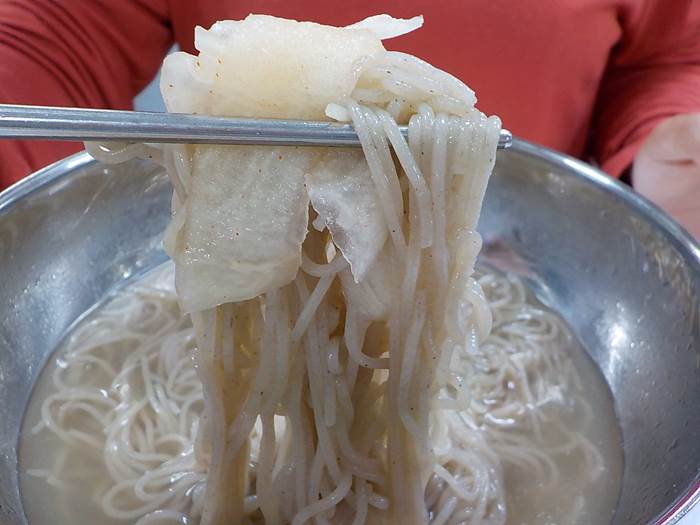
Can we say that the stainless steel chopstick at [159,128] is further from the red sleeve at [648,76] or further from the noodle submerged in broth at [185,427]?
the red sleeve at [648,76]

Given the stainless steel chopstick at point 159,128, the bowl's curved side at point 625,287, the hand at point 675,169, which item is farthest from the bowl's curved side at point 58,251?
the hand at point 675,169

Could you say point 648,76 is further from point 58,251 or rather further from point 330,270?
point 58,251

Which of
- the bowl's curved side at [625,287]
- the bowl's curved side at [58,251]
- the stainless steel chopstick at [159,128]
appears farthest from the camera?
the bowl's curved side at [58,251]

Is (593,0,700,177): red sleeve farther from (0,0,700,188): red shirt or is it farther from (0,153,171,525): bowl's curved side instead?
(0,153,171,525): bowl's curved side

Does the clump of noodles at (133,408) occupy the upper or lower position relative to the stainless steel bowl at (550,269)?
lower

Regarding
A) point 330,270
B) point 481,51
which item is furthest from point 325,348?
point 481,51

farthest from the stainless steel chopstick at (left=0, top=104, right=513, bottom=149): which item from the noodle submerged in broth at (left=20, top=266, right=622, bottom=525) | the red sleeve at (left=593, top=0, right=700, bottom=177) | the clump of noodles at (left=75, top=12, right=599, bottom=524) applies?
the red sleeve at (left=593, top=0, right=700, bottom=177)
